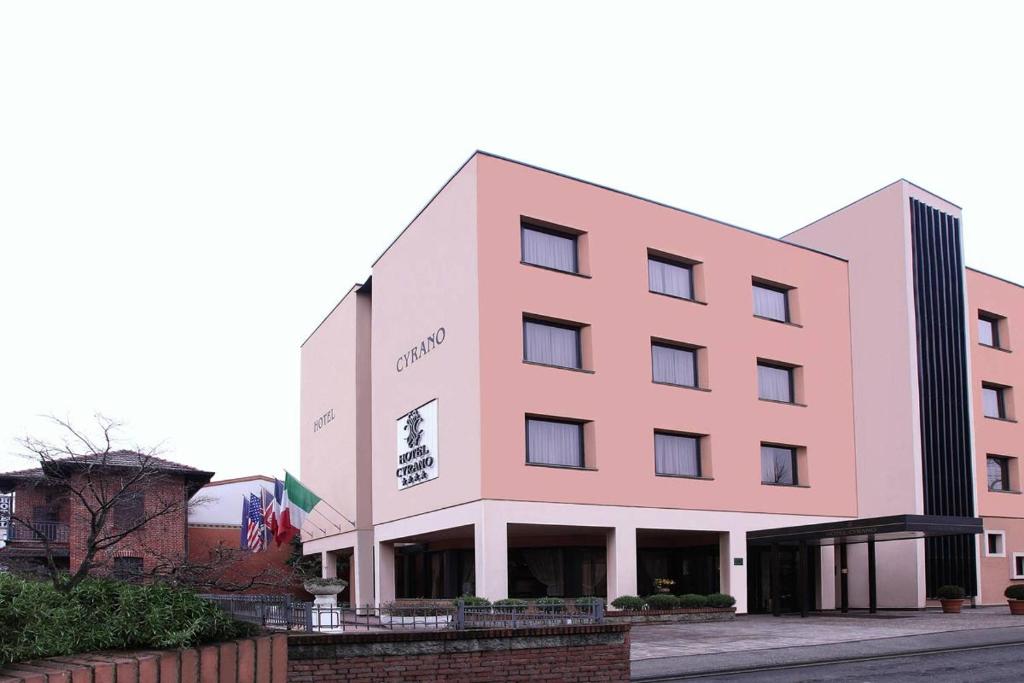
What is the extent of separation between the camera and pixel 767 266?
137 feet

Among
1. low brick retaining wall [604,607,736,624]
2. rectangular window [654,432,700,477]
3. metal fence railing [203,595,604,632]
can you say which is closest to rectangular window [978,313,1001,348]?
rectangular window [654,432,700,477]

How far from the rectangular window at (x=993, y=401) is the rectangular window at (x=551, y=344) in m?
21.3

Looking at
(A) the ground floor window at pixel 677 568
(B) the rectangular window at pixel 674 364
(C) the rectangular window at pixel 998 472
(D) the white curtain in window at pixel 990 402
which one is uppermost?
(B) the rectangular window at pixel 674 364

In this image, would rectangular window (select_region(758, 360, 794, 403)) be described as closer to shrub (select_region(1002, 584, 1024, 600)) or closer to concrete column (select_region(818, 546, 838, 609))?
concrete column (select_region(818, 546, 838, 609))

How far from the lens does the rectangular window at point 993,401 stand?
4719 centimetres

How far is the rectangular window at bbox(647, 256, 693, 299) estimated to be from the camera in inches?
1534

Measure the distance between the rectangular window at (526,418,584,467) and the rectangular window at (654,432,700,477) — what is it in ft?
10.7

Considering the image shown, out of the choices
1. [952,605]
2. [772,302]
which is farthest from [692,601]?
[772,302]

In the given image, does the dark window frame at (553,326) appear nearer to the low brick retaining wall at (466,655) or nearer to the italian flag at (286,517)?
the low brick retaining wall at (466,655)

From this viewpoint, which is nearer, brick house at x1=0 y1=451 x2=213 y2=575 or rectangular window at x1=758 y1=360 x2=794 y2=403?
rectangular window at x1=758 y1=360 x2=794 y2=403

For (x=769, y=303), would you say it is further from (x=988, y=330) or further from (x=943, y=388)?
(x=988, y=330)

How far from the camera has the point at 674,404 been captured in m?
38.1

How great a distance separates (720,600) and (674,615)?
227 centimetres

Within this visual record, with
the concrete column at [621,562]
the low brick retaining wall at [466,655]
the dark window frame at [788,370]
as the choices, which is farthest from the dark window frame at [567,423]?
the low brick retaining wall at [466,655]
